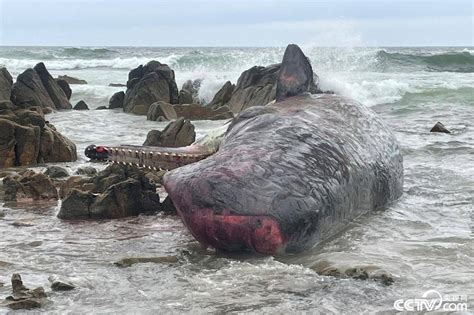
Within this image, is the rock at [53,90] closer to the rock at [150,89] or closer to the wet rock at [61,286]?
the rock at [150,89]

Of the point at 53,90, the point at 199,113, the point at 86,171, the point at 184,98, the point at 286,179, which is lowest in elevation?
the point at 199,113

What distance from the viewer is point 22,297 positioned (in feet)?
12.3

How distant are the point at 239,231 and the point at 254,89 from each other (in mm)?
14348

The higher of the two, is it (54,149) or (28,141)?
(28,141)

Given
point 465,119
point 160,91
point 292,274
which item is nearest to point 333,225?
point 292,274

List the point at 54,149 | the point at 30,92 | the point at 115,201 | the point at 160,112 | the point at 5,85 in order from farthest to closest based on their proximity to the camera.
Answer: the point at 30,92 < the point at 5,85 < the point at 160,112 < the point at 54,149 < the point at 115,201

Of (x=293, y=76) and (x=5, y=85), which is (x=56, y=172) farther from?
(x=5, y=85)

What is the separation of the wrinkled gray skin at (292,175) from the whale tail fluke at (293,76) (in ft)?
1.89

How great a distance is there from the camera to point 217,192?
454 cm

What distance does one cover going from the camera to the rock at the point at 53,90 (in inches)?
768

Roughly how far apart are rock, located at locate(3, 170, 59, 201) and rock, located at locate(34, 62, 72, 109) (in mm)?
12809

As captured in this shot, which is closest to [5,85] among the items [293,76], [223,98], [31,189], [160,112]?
[160,112]

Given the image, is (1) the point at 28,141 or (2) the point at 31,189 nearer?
(2) the point at 31,189

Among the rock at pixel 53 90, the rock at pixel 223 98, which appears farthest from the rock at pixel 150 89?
the rock at pixel 53 90
